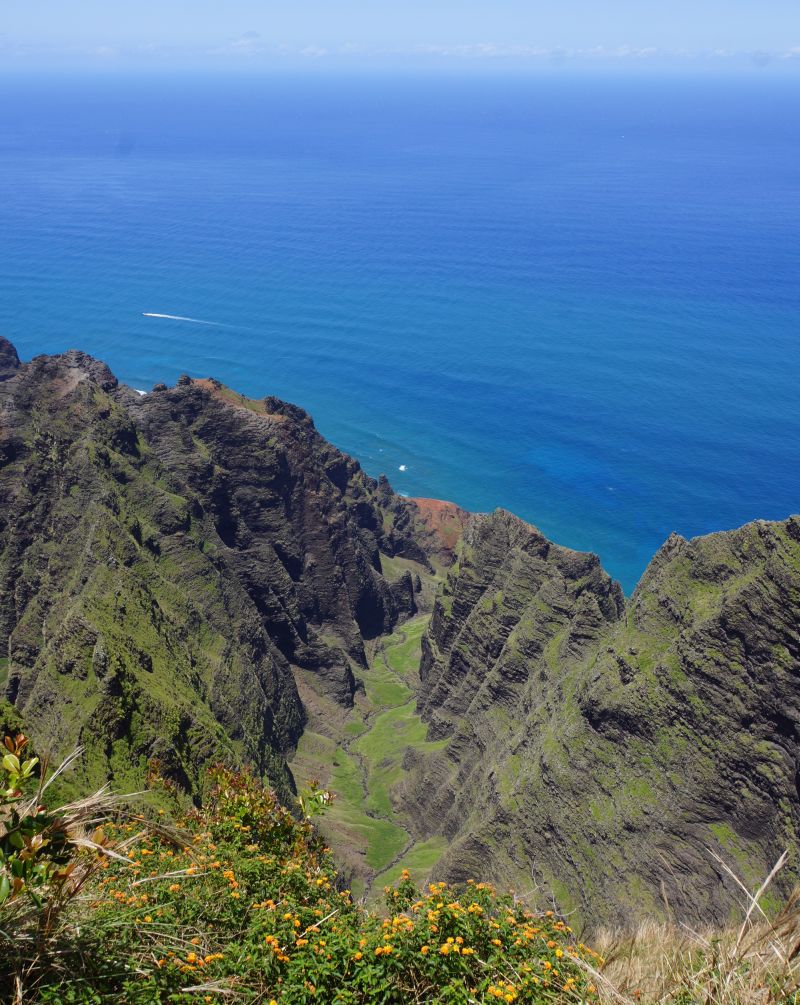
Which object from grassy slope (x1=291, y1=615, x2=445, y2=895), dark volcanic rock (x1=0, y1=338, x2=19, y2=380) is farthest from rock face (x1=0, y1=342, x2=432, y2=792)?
dark volcanic rock (x1=0, y1=338, x2=19, y2=380)

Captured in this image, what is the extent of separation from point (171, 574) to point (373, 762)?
24392 millimetres

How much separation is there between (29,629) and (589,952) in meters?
55.6

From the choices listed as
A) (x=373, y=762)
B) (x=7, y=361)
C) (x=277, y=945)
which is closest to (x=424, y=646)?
(x=373, y=762)

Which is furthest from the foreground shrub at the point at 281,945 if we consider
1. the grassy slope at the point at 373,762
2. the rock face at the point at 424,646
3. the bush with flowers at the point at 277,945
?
the grassy slope at the point at 373,762

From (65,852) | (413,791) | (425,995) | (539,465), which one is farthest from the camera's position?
(539,465)

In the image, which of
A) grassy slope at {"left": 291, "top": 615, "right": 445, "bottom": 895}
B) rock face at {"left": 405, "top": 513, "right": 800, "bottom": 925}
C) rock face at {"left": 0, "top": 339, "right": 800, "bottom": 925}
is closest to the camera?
rock face at {"left": 405, "top": 513, "right": 800, "bottom": 925}

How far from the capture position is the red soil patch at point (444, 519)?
428 ft

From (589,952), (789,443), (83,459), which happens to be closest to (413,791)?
(83,459)

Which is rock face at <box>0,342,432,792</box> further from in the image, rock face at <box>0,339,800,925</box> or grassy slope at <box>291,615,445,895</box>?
grassy slope at <box>291,615,445,895</box>

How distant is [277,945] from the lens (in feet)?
54.8

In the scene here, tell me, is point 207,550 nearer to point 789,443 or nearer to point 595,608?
point 595,608

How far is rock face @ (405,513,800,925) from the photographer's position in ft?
140

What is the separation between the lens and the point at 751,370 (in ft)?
652

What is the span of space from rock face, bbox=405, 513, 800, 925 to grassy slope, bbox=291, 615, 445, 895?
7328mm
